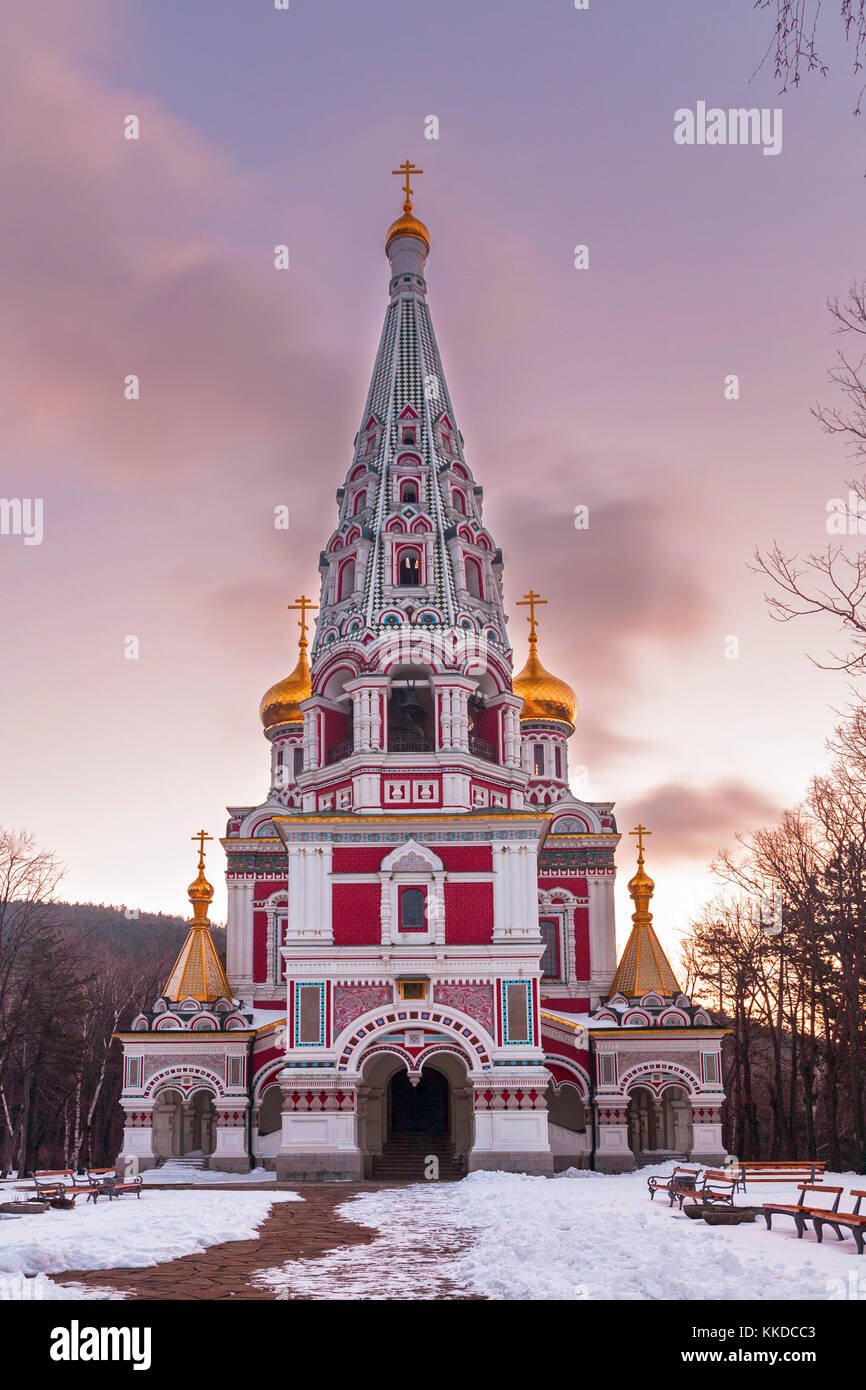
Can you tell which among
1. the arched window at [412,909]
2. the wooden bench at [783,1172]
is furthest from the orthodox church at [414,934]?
the wooden bench at [783,1172]

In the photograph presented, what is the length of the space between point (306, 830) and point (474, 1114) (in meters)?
6.08

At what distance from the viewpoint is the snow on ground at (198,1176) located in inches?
929

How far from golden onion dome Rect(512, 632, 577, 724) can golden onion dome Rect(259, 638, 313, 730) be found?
585 centimetres

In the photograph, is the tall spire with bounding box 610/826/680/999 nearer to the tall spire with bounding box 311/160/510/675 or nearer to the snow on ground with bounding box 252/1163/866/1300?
the tall spire with bounding box 311/160/510/675

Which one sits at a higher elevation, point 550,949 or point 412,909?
point 412,909

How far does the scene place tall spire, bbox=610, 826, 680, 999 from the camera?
27875 mm

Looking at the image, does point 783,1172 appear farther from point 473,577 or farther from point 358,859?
point 473,577

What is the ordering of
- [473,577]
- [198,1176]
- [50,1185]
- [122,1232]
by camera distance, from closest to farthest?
[122,1232], [50,1185], [198,1176], [473,577]

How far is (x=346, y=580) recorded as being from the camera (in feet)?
90.6

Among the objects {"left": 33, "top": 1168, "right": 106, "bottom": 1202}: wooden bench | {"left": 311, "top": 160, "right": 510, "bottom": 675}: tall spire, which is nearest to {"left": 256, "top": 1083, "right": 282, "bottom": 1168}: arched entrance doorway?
{"left": 33, "top": 1168, "right": 106, "bottom": 1202}: wooden bench

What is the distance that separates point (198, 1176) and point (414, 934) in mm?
6427

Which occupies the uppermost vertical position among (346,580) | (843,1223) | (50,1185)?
(346,580)

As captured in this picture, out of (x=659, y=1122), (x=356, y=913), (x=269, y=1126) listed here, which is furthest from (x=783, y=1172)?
(x=269, y=1126)

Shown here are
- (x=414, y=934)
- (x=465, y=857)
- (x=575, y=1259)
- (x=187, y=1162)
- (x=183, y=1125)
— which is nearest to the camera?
Result: (x=575, y=1259)
